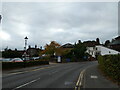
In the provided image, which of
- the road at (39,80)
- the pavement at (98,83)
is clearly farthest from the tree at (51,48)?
the pavement at (98,83)

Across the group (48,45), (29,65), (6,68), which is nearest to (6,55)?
(48,45)

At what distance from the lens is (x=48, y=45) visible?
247 feet

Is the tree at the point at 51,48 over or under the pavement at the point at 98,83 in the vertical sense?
over

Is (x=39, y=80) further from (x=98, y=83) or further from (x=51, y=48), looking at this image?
(x=51, y=48)

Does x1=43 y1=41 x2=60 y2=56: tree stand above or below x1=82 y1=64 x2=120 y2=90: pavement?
above

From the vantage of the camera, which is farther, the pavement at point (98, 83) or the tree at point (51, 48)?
the tree at point (51, 48)

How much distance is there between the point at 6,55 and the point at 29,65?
49.2m

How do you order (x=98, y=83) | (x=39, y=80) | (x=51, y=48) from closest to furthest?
(x=98, y=83)
(x=39, y=80)
(x=51, y=48)

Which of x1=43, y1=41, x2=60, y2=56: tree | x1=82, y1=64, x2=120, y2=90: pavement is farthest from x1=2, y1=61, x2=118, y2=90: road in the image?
x1=43, y1=41, x2=60, y2=56: tree

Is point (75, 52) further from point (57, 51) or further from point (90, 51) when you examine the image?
point (90, 51)

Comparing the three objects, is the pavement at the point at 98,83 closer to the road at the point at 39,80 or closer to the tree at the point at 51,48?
the road at the point at 39,80

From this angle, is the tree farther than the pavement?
Yes

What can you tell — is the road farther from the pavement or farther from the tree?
the tree

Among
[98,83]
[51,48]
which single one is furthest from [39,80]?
[51,48]
